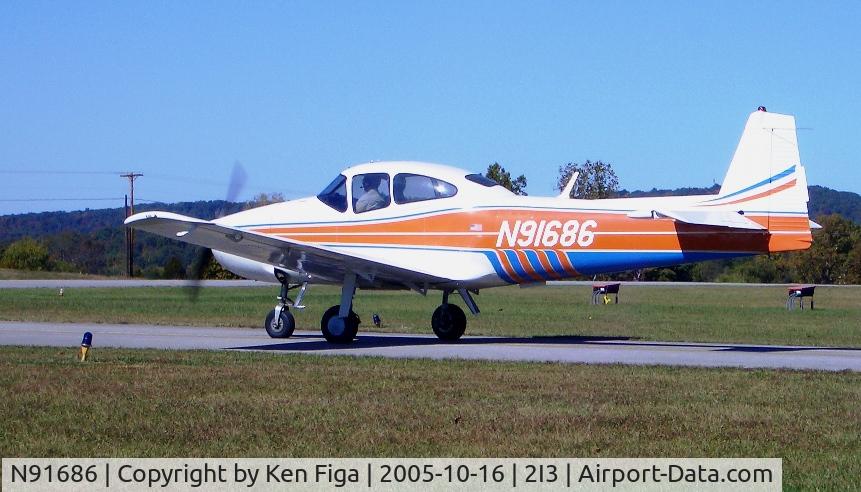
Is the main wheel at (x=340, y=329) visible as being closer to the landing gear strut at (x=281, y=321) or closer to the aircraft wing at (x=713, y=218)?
the landing gear strut at (x=281, y=321)

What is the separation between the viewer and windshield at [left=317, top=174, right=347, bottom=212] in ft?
64.3

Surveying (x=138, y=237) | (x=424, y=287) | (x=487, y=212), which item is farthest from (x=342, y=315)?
(x=138, y=237)

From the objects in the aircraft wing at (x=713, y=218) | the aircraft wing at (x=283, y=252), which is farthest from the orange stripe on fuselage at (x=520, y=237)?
the aircraft wing at (x=283, y=252)

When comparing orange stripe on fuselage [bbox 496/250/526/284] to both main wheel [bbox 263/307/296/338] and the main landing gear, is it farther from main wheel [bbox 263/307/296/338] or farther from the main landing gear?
main wheel [bbox 263/307/296/338]

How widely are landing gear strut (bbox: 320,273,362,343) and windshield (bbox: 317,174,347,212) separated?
1.32 m

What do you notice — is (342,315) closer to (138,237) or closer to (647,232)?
(647,232)

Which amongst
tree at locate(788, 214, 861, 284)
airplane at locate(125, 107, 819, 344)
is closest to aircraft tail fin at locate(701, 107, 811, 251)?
airplane at locate(125, 107, 819, 344)

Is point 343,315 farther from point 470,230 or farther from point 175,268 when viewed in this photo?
point 175,268

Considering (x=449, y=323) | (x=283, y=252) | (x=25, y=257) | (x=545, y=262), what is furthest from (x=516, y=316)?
(x=25, y=257)

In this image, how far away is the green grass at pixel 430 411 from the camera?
8.90m

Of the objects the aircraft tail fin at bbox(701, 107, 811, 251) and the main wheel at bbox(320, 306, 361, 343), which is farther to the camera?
the main wheel at bbox(320, 306, 361, 343)

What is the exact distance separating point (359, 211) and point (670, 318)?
13.5 meters

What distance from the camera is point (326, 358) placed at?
1567 cm
